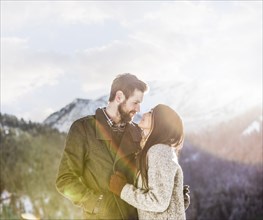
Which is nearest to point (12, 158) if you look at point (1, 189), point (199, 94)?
point (1, 189)

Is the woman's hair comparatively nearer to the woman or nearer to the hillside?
the woman

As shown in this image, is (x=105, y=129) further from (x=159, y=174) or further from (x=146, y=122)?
(x=159, y=174)

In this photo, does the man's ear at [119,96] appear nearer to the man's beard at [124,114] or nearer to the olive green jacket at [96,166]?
the man's beard at [124,114]

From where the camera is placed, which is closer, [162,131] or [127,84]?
[162,131]

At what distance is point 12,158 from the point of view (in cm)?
3850

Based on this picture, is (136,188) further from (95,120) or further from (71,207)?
(71,207)

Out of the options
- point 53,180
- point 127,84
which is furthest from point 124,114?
point 53,180

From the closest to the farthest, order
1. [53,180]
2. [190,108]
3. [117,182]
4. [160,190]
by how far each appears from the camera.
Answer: [160,190]
[117,182]
[53,180]
[190,108]

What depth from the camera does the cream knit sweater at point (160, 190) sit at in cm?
321

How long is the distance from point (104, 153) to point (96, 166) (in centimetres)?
10

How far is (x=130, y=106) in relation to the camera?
11.8 feet

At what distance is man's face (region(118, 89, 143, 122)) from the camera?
359 cm

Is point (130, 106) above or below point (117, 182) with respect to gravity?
above

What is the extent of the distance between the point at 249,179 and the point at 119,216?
155ft
